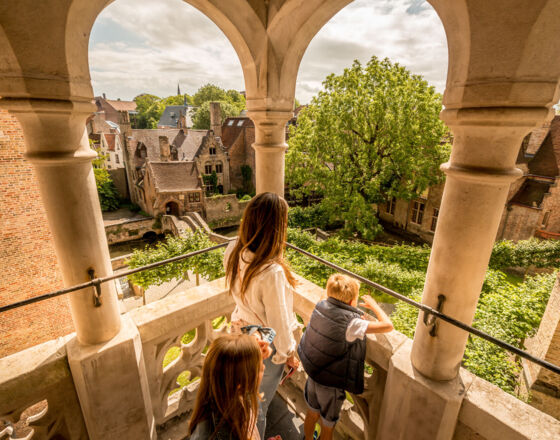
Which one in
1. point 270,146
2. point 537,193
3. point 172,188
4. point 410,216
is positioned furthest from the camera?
point 172,188

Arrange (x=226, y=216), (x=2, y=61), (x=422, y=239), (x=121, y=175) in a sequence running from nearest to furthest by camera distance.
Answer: (x=2, y=61) → (x=422, y=239) → (x=226, y=216) → (x=121, y=175)

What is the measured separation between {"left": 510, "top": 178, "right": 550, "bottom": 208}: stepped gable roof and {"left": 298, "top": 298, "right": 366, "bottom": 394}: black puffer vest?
20.1 metres

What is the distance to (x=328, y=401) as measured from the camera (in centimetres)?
246

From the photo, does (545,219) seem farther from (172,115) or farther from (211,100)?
(172,115)

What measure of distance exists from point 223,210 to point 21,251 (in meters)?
21.2

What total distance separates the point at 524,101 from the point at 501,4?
46 cm

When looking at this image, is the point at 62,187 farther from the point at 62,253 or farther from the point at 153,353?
the point at 153,353

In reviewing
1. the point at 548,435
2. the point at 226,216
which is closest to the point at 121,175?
the point at 226,216

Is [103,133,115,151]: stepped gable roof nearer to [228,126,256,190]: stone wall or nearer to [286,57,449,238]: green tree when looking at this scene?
[228,126,256,190]: stone wall

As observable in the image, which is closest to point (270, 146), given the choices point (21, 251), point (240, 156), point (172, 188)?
point (21, 251)

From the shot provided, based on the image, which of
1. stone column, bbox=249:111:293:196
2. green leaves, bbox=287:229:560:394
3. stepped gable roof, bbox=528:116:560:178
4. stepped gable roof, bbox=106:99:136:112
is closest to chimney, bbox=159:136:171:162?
green leaves, bbox=287:229:560:394

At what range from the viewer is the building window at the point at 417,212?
21531 millimetres

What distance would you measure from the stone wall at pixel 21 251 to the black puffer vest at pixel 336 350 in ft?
24.5

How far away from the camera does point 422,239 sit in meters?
21.7
